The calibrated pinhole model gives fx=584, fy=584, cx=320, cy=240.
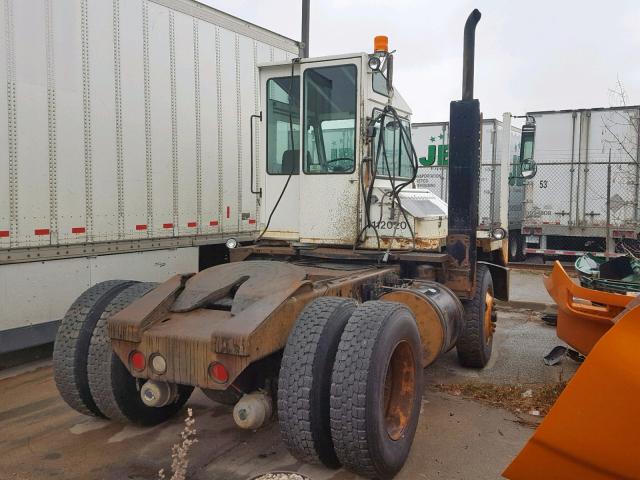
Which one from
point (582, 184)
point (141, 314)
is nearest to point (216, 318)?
point (141, 314)

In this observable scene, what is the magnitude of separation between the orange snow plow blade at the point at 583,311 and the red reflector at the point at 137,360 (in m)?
3.80

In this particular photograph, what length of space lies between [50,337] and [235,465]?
3123 mm

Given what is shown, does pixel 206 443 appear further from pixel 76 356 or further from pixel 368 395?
pixel 368 395

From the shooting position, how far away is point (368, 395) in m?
3.14

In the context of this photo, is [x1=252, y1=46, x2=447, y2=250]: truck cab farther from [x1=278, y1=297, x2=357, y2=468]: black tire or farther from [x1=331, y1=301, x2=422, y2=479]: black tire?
[x1=278, y1=297, x2=357, y2=468]: black tire

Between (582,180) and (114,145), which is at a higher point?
(114,145)

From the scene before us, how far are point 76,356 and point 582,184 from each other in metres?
13.0

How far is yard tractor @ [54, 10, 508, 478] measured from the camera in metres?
3.23

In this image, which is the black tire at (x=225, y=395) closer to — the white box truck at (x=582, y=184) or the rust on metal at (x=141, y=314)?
the rust on metal at (x=141, y=314)

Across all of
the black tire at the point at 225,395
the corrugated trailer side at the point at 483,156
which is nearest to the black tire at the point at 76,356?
the black tire at the point at 225,395

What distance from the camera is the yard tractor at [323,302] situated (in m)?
3.23

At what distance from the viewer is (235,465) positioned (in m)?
3.72

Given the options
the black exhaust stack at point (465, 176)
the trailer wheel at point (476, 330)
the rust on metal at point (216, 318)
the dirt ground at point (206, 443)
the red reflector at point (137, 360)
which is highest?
the black exhaust stack at point (465, 176)

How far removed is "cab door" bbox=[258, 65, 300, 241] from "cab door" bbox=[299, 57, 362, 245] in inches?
7.9
